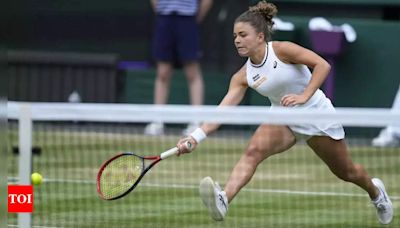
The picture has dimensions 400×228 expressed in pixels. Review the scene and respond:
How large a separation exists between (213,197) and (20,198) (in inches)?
48.9

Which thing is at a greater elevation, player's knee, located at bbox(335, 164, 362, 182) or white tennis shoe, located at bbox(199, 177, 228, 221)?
player's knee, located at bbox(335, 164, 362, 182)

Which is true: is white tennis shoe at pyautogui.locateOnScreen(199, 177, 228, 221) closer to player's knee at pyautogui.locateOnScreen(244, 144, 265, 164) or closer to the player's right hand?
the player's right hand

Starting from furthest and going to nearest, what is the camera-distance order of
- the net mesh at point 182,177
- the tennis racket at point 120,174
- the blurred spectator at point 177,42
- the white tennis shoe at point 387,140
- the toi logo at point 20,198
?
the blurred spectator at point 177,42 < the white tennis shoe at point 387,140 < the net mesh at point 182,177 < the tennis racket at point 120,174 < the toi logo at point 20,198

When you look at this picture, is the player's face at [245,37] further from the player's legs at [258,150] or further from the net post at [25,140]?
the net post at [25,140]

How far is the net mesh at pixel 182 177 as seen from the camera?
23.8ft

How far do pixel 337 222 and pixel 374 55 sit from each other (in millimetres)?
5013

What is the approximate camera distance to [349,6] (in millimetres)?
12602

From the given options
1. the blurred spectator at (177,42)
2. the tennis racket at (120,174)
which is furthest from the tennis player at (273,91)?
the blurred spectator at (177,42)

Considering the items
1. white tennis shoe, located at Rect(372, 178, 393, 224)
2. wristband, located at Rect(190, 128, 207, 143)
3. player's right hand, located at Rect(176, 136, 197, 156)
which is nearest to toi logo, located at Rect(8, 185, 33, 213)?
player's right hand, located at Rect(176, 136, 197, 156)

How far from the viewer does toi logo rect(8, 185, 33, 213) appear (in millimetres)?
5914

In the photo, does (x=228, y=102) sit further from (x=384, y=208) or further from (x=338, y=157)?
(x=384, y=208)

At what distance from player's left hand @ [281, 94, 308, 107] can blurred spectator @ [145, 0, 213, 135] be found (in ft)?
17.3

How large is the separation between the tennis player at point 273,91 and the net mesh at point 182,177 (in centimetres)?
15

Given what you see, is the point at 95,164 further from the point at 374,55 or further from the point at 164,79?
the point at 374,55
